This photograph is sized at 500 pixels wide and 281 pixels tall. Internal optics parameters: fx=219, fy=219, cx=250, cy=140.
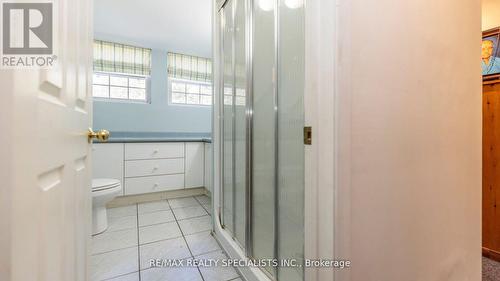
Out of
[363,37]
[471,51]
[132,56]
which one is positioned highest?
[132,56]

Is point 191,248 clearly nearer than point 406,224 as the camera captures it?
No

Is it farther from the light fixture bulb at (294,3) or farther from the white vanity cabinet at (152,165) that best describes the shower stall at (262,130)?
the white vanity cabinet at (152,165)

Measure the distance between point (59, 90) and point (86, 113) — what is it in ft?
1.13

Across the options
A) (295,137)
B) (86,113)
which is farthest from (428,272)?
(86,113)

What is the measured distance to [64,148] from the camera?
0.64 m

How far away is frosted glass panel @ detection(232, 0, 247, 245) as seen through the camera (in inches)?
59.6

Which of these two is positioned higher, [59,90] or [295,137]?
[59,90]

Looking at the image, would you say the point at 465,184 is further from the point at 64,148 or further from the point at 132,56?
the point at 132,56

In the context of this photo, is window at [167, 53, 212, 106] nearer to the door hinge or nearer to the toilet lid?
the toilet lid

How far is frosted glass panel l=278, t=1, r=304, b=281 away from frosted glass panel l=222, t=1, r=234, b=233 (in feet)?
2.04

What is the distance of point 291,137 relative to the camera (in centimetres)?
108

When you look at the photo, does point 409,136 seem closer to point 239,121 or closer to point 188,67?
point 239,121

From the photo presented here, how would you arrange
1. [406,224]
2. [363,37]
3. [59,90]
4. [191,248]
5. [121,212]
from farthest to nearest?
1. [121,212]
2. [191,248]
3. [406,224]
4. [363,37]
5. [59,90]

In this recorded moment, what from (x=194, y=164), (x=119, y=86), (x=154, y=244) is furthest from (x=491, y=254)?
(x=119, y=86)
